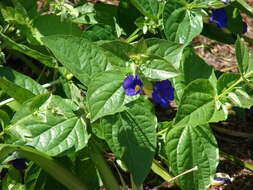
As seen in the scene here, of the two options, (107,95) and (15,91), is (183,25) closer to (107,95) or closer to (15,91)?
(107,95)

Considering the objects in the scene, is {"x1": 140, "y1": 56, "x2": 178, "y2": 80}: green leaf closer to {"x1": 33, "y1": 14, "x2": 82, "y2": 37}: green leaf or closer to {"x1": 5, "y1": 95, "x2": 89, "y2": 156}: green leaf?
{"x1": 5, "y1": 95, "x2": 89, "y2": 156}: green leaf

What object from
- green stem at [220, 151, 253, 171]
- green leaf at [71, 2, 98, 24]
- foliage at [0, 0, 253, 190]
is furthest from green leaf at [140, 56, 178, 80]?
green stem at [220, 151, 253, 171]

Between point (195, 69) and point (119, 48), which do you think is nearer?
point (119, 48)

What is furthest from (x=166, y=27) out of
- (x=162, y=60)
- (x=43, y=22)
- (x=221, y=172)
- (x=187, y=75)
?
(x=221, y=172)

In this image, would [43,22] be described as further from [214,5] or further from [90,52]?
[214,5]

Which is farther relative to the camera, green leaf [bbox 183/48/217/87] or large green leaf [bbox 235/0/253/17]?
large green leaf [bbox 235/0/253/17]

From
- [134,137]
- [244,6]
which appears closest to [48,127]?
[134,137]
